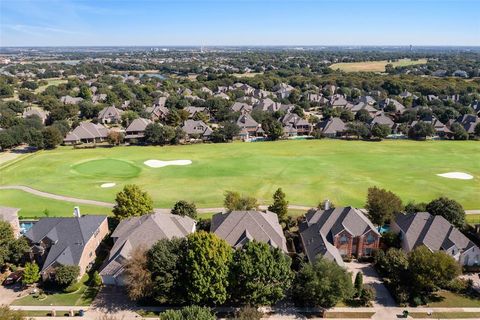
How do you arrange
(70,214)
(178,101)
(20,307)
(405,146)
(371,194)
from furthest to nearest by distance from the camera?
(178,101)
(405,146)
(70,214)
(371,194)
(20,307)

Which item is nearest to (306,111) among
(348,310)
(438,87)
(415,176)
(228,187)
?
(438,87)

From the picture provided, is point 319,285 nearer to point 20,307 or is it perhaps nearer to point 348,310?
point 348,310

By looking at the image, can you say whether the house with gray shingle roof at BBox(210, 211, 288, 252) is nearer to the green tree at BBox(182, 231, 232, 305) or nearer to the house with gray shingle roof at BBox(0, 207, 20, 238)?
the green tree at BBox(182, 231, 232, 305)

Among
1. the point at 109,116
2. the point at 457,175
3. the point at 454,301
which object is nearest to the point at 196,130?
the point at 109,116

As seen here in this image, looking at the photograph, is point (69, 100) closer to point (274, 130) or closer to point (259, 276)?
point (274, 130)

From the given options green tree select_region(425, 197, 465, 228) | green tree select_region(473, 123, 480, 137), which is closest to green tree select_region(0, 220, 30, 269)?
green tree select_region(425, 197, 465, 228)

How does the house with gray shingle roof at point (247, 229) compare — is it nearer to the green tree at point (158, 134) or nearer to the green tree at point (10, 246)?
the green tree at point (10, 246)

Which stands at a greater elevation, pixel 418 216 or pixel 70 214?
pixel 418 216

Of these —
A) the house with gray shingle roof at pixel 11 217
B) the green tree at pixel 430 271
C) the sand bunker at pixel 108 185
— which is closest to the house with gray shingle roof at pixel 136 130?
the sand bunker at pixel 108 185
